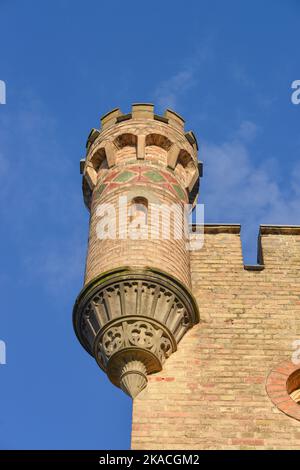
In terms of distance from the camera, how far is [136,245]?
12.1 metres

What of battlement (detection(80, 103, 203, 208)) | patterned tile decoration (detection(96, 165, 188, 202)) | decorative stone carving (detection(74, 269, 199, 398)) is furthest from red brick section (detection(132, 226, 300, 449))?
battlement (detection(80, 103, 203, 208))

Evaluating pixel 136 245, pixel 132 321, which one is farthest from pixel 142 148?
pixel 132 321

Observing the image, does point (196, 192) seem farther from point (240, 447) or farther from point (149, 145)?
point (240, 447)

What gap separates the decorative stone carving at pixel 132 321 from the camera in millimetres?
10820

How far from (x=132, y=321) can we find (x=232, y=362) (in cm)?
142

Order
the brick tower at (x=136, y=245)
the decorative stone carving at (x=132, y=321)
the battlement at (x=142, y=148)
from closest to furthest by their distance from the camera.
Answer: the decorative stone carving at (x=132, y=321)
the brick tower at (x=136, y=245)
the battlement at (x=142, y=148)

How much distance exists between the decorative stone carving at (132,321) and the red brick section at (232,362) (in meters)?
0.25

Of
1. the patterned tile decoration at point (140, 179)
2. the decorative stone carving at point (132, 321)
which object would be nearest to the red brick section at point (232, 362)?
the decorative stone carving at point (132, 321)

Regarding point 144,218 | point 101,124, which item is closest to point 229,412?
point 144,218

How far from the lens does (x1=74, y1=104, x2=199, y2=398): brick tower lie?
11.0 meters

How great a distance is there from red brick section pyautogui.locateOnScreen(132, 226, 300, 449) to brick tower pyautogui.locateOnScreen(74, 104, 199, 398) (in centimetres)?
31

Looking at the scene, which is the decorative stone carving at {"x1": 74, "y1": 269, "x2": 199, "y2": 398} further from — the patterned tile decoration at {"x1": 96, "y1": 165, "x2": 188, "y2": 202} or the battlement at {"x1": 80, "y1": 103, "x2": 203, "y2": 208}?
the battlement at {"x1": 80, "y1": 103, "x2": 203, "y2": 208}

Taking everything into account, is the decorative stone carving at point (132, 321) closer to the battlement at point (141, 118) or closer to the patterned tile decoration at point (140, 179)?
the patterned tile decoration at point (140, 179)

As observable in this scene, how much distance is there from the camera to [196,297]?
40.7ft
